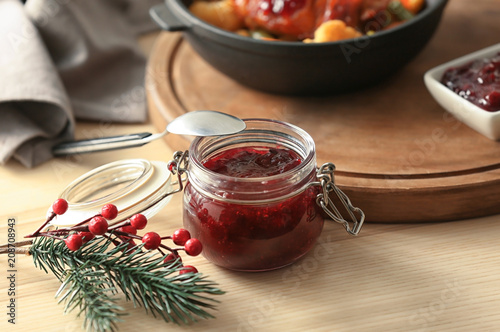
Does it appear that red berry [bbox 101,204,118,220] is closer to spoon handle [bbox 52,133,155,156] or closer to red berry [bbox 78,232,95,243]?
red berry [bbox 78,232,95,243]

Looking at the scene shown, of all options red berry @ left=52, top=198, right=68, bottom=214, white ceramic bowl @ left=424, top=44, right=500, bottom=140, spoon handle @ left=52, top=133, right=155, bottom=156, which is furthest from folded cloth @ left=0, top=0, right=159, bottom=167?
white ceramic bowl @ left=424, top=44, right=500, bottom=140

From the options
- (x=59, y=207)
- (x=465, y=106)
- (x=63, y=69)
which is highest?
(x=465, y=106)

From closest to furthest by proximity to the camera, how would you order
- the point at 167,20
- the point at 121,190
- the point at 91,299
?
the point at 91,299 → the point at 121,190 → the point at 167,20

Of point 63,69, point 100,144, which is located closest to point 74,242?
point 100,144

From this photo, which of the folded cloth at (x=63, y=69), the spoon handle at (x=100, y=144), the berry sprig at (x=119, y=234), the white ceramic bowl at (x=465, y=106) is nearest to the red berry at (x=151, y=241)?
the berry sprig at (x=119, y=234)

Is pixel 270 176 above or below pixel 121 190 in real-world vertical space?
above

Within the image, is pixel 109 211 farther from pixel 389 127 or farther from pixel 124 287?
pixel 389 127

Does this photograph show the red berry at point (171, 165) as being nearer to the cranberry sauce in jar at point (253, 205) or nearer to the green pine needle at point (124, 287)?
the cranberry sauce in jar at point (253, 205)
